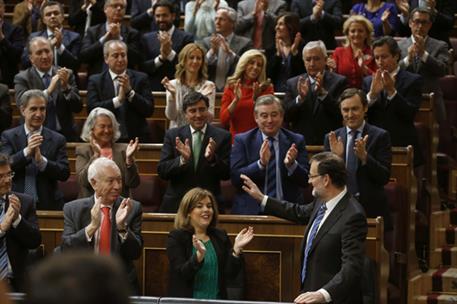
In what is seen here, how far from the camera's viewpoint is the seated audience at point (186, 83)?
507cm

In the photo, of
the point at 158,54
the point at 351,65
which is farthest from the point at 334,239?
the point at 158,54

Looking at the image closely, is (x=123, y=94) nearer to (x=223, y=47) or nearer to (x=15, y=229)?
(x=223, y=47)

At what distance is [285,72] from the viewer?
5.69m

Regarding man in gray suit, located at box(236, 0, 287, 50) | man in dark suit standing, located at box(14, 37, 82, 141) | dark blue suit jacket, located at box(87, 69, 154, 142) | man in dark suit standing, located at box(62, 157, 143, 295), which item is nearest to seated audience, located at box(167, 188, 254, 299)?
man in dark suit standing, located at box(62, 157, 143, 295)

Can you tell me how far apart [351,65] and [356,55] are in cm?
7

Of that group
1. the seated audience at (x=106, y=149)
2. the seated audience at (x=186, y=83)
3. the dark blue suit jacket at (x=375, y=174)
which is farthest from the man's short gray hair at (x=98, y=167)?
the seated audience at (x=186, y=83)

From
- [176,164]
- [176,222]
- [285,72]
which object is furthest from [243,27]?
[176,222]

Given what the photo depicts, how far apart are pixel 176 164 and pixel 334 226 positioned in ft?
4.17

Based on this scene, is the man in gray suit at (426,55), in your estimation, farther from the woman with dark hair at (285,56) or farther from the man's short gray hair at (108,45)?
the man's short gray hair at (108,45)

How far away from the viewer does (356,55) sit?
17.9 feet

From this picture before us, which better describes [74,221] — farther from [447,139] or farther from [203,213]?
[447,139]

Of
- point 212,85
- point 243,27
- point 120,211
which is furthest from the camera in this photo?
point 243,27

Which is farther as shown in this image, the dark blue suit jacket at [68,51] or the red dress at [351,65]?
the dark blue suit jacket at [68,51]

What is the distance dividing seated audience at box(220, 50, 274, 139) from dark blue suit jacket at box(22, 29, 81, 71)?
3.92 feet
